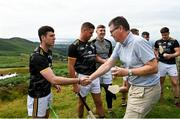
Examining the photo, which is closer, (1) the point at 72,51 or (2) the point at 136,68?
(2) the point at 136,68

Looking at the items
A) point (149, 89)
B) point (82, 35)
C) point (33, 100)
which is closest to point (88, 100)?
point (82, 35)

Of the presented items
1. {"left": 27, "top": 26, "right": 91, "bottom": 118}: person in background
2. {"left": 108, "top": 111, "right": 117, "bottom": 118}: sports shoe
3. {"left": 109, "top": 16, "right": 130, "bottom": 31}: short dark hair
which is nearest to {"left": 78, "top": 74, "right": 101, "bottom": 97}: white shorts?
{"left": 108, "top": 111, "right": 117, "bottom": 118}: sports shoe

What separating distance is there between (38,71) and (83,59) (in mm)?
2219

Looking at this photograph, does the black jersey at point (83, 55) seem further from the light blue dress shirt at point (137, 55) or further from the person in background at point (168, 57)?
the person in background at point (168, 57)

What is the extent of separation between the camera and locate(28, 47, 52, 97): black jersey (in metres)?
7.39

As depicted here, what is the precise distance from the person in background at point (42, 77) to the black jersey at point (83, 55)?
5.12 feet

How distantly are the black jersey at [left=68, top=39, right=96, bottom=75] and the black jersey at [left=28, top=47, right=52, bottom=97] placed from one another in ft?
5.12

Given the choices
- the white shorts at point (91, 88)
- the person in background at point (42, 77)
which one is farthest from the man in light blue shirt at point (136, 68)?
the white shorts at point (91, 88)

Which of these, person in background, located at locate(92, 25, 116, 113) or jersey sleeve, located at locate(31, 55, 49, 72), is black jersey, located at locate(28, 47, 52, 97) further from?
person in background, located at locate(92, 25, 116, 113)

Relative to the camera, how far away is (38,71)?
24.7ft

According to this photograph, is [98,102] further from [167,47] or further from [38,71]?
[167,47]

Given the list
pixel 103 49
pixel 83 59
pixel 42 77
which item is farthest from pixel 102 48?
pixel 42 77

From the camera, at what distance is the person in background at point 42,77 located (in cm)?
740

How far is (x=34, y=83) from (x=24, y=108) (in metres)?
5.43
